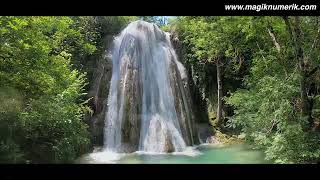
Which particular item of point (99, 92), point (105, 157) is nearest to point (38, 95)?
point (105, 157)

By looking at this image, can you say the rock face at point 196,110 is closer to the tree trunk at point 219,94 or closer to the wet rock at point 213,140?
the wet rock at point 213,140

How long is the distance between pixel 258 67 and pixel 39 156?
383 centimetres

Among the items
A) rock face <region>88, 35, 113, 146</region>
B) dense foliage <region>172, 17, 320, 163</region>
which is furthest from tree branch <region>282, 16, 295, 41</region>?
rock face <region>88, 35, 113, 146</region>

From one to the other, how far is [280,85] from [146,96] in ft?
12.4

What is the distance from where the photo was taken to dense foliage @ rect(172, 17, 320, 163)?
606 cm

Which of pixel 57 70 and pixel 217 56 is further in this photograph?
pixel 217 56

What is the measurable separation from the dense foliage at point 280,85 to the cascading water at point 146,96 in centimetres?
210

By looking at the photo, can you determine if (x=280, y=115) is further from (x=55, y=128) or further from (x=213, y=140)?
(x=55, y=128)

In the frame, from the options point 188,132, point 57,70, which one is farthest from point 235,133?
point 57,70

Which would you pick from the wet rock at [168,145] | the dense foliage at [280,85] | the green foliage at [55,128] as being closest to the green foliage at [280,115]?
the dense foliage at [280,85]

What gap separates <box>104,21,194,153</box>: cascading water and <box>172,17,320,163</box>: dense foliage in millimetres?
2103

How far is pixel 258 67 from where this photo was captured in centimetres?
702
